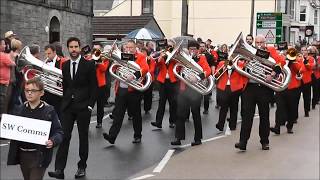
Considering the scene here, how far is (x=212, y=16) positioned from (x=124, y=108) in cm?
3254

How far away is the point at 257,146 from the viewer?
9.51 m

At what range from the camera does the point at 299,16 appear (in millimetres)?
56438

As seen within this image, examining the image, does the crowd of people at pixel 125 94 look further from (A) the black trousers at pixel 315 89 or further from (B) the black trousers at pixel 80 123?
(A) the black trousers at pixel 315 89

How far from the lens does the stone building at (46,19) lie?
20208 mm

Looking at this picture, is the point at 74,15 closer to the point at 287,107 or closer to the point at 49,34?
the point at 49,34

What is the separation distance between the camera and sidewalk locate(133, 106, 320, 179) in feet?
24.4

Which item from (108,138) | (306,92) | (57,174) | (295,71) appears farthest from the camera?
(306,92)

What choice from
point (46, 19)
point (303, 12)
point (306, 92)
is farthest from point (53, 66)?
point (303, 12)

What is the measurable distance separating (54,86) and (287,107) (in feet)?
15.7

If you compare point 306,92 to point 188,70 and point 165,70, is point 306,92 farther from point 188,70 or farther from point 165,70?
point 188,70

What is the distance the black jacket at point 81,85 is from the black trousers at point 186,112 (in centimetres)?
263

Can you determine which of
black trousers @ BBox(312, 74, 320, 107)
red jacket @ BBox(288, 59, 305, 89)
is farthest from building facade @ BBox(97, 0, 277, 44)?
red jacket @ BBox(288, 59, 305, 89)

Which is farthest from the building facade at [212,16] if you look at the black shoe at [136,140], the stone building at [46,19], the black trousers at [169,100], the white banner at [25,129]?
the white banner at [25,129]

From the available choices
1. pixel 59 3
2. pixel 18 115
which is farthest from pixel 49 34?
pixel 18 115
